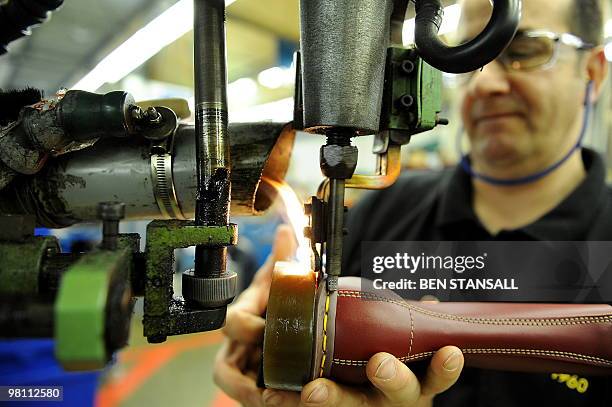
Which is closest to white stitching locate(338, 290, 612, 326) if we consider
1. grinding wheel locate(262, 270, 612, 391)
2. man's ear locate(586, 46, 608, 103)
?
grinding wheel locate(262, 270, 612, 391)

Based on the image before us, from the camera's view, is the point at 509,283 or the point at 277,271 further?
the point at 509,283

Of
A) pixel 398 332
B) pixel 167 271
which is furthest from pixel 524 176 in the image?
pixel 167 271

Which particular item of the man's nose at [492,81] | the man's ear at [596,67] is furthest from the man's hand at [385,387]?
the man's ear at [596,67]

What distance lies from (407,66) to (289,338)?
1.12 feet

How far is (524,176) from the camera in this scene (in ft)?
3.42

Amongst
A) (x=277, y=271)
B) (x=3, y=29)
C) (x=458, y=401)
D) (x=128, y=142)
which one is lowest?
(x=458, y=401)

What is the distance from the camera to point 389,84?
0.50 meters

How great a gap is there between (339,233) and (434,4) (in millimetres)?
270

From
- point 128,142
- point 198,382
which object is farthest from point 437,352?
point 198,382

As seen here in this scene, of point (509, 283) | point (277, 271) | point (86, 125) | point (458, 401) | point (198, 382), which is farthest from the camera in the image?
point (198, 382)

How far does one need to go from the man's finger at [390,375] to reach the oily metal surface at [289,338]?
8 centimetres

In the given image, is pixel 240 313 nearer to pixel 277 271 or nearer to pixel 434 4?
pixel 277 271

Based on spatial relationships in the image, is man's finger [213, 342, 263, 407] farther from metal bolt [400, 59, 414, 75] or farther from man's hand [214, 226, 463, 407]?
metal bolt [400, 59, 414, 75]

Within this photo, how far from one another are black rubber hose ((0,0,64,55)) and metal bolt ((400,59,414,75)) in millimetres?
407
